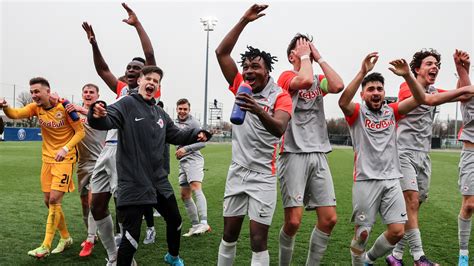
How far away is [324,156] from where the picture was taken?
4.68m

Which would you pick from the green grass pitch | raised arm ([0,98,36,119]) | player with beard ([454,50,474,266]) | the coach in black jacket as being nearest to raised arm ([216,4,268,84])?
the coach in black jacket

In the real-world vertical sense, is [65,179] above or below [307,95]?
below

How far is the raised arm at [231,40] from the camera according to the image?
4117 millimetres

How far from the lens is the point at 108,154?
540cm

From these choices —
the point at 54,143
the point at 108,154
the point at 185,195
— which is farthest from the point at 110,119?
the point at 185,195

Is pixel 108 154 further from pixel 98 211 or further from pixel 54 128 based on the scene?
pixel 54 128

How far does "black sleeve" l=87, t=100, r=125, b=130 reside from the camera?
3.69 meters

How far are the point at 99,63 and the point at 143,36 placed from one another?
70 cm

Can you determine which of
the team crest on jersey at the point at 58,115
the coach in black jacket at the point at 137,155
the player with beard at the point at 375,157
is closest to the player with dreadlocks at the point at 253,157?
the coach in black jacket at the point at 137,155

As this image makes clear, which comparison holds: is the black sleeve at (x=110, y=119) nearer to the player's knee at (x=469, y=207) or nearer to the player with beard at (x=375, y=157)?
the player with beard at (x=375, y=157)

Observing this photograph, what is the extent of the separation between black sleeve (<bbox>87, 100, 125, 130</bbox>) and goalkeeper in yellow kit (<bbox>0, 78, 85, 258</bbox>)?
1.91 metres

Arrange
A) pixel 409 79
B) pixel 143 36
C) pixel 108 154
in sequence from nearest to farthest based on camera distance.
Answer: pixel 409 79 < pixel 108 154 < pixel 143 36

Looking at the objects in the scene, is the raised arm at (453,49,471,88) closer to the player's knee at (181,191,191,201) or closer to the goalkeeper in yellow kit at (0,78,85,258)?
the player's knee at (181,191,191,201)

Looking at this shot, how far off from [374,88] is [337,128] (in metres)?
93.4
